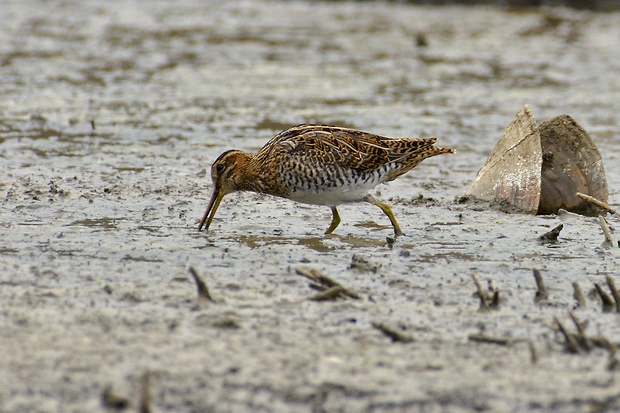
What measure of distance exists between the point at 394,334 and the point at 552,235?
2.84m

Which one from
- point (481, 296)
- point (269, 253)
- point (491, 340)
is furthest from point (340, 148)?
point (491, 340)

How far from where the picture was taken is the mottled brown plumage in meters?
8.08

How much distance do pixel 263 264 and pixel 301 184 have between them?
1.27 m

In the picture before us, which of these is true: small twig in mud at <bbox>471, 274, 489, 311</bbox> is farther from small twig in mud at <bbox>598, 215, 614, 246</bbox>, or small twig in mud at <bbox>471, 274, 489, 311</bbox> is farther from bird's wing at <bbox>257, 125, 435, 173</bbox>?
bird's wing at <bbox>257, 125, 435, 173</bbox>

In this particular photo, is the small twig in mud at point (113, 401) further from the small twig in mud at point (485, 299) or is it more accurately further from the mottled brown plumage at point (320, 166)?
the mottled brown plumage at point (320, 166)

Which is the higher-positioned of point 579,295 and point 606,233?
point 606,233

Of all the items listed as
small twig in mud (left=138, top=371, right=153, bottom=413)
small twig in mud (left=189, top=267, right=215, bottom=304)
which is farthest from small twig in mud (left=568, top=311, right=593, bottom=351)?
small twig in mud (left=138, top=371, right=153, bottom=413)

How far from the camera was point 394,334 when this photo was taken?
5.40m

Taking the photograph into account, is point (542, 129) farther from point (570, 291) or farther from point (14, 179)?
point (14, 179)

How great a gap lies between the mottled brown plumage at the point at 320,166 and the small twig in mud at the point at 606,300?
242 centimetres

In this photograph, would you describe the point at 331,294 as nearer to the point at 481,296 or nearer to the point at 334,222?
the point at 481,296

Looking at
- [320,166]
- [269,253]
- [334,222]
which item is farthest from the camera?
[334,222]

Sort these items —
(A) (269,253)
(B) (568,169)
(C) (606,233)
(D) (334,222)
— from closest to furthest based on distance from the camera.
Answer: (A) (269,253) → (C) (606,233) → (D) (334,222) → (B) (568,169)

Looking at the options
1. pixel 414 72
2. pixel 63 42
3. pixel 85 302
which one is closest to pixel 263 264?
pixel 85 302
